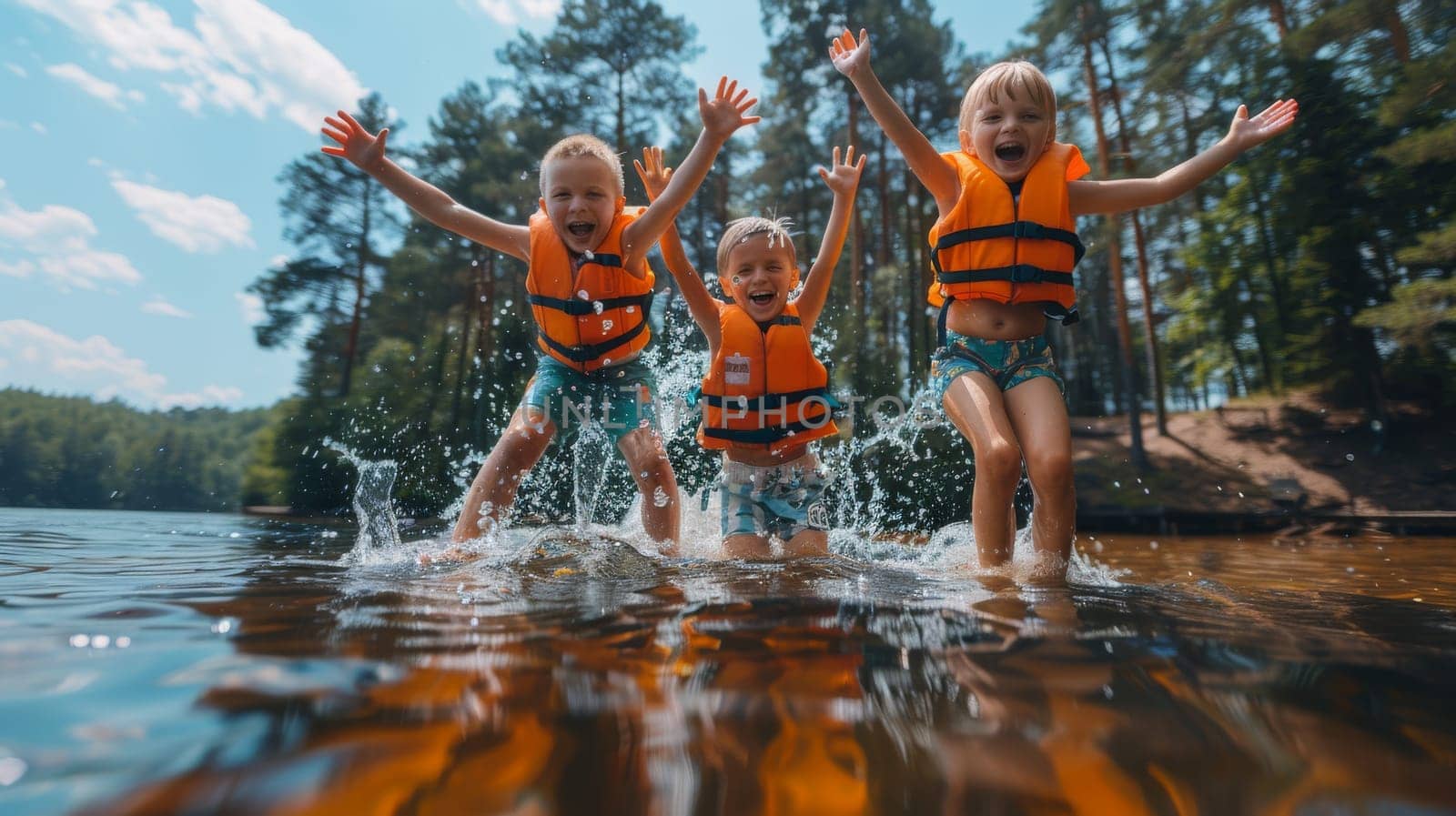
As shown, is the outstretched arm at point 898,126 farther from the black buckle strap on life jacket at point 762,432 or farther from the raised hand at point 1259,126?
the black buckle strap on life jacket at point 762,432

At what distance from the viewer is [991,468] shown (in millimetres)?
2559

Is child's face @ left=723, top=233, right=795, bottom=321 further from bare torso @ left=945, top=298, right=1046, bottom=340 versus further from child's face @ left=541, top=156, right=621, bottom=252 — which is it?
bare torso @ left=945, top=298, right=1046, bottom=340

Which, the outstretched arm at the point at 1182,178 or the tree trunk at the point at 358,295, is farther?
the tree trunk at the point at 358,295

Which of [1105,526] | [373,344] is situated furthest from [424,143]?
[1105,526]

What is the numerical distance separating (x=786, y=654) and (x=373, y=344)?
63.3ft

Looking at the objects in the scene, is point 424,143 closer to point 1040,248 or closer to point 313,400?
point 313,400

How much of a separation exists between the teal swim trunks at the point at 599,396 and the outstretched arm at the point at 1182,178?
2.20 m

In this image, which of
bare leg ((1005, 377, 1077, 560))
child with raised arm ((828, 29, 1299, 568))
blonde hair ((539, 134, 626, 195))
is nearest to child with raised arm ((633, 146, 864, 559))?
blonde hair ((539, 134, 626, 195))

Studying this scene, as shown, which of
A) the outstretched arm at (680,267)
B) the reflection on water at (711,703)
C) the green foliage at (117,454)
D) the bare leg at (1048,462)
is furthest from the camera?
the green foliage at (117,454)

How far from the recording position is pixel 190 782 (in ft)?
2.44

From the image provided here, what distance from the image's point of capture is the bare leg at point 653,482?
3.61 metres

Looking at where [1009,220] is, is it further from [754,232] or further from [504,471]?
[504,471]

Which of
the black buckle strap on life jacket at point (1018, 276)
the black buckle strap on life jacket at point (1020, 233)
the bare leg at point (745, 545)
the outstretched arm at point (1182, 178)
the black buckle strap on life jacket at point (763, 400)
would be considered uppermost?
the outstretched arm at point (1182, 178)

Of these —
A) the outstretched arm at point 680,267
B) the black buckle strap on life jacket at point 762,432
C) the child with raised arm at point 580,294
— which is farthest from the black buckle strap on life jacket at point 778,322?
the child with raised arm at point 580,294
